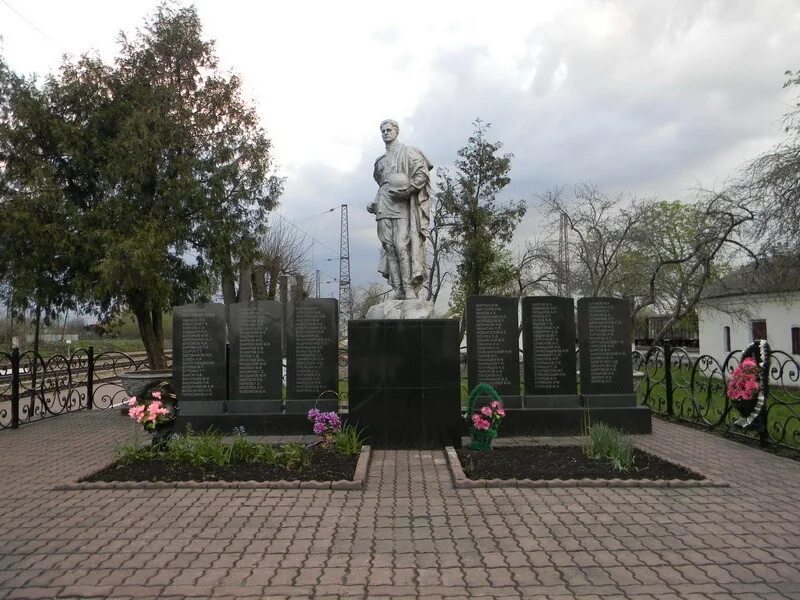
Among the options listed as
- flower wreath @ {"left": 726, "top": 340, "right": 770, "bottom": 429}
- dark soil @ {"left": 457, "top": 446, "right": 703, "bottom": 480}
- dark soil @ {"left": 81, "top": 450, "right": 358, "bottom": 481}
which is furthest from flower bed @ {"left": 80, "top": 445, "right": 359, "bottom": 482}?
flower wreath @ {"left": 726, "top": 340, "right": 770, "bottom": 429}

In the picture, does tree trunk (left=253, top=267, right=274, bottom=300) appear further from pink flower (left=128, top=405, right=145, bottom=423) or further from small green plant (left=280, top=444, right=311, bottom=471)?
small green plant (left=280, top=444, right=311, bottom=471)

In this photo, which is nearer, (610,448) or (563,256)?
(610,448)

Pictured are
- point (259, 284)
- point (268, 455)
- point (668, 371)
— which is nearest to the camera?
point (268, 455)

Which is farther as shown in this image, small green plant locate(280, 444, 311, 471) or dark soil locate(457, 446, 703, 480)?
small green plant locate(280, 444, 311, 471)

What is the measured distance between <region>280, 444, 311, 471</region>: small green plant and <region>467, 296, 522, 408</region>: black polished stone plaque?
3154mm

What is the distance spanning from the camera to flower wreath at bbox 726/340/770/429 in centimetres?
798

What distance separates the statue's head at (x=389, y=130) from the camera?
9.12 meters

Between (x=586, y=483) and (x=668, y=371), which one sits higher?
(x=668, y=371)

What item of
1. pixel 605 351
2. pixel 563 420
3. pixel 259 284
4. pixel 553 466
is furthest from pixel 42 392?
pixel 259 284

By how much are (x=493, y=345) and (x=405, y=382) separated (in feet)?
5.86

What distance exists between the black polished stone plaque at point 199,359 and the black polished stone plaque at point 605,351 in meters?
5.47

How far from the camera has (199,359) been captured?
360 inches

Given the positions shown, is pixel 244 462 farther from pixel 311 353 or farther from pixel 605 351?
pixel 605 351

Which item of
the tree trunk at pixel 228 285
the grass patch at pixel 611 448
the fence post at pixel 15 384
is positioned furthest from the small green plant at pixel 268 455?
the tree trunk at pixel 228 285
